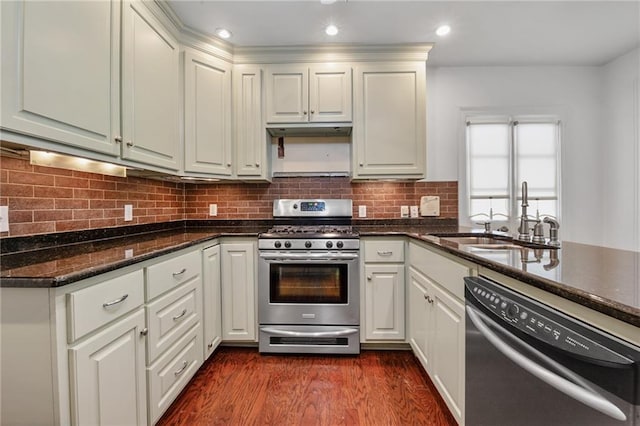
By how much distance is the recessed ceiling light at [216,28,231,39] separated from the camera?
2131mm

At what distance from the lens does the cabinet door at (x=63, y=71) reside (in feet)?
3.13

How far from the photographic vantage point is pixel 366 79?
2.38m

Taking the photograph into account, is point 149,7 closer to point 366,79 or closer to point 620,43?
point 366,79

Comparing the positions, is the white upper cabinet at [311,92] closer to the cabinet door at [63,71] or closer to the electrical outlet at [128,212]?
the cabinet door at [63,71]

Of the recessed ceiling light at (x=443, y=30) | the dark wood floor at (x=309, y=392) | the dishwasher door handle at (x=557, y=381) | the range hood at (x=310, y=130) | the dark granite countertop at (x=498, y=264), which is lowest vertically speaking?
the dark wood floor at (x=309, y=392)

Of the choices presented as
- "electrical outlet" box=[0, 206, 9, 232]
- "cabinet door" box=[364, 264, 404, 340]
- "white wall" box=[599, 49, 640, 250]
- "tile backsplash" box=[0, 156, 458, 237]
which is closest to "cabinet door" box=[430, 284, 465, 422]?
"cabinet door" box=[364, 264, 404, 340]

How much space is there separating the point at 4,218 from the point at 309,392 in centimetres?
177

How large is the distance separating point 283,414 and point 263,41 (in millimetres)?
2637

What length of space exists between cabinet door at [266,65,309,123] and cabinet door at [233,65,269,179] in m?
0.09

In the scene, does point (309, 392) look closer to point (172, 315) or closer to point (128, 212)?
point (172, 315)

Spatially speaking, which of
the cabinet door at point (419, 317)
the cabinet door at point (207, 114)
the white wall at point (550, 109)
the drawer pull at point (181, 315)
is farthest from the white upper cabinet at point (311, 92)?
the drawer pull at point (181, 315)

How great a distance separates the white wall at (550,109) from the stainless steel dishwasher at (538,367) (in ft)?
6.32

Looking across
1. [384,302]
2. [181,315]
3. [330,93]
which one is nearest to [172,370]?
[181,315]

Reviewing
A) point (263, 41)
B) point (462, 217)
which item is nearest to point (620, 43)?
point (462, 217)
